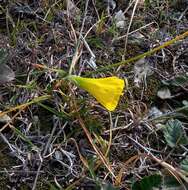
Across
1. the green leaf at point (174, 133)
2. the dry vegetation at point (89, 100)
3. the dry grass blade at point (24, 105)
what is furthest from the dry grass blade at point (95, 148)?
the green leaf at point (174, 133)

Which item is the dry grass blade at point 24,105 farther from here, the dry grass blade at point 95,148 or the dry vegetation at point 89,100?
the dry grass blade at point 95,148

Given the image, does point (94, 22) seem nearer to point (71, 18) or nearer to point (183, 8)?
point (71, 18)

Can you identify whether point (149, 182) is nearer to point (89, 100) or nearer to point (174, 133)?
point (174, 133)

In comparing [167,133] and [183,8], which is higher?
[183,8]

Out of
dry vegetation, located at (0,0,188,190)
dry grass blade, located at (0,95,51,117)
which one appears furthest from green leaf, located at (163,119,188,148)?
dry grass blade, located at (0,95,51,117)

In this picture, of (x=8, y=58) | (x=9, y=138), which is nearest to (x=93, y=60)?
(x=8, y=58)

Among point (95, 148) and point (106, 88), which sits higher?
point (106, 88)

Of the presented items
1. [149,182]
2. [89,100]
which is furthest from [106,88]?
[149,182]
